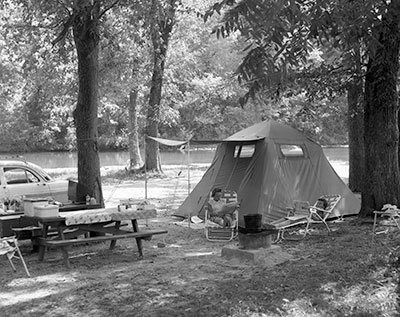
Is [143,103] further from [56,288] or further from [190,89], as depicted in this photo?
[56,288]

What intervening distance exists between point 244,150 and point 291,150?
0.95m

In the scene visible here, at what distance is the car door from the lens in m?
11.3

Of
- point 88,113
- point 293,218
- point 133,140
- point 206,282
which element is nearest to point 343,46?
point 206,282

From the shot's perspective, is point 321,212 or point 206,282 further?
point 321,212

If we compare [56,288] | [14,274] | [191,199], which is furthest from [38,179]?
[56,288]

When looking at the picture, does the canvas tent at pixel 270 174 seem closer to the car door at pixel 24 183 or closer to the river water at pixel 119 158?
the car door at pixel 24 183

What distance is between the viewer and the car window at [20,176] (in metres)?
11.5

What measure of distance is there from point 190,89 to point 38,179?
20.5 meters

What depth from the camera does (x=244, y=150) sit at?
10.9 m

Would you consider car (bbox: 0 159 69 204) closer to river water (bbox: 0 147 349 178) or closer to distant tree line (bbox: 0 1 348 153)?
distant tree line (bbox: 0 1 348 153)

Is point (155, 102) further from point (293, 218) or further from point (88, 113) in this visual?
point (293, 218)

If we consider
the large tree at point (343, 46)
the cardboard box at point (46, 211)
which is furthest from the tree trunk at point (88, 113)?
the large tree at point (343, 46)

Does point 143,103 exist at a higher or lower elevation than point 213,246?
higher

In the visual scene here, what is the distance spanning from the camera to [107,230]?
7867 mm
